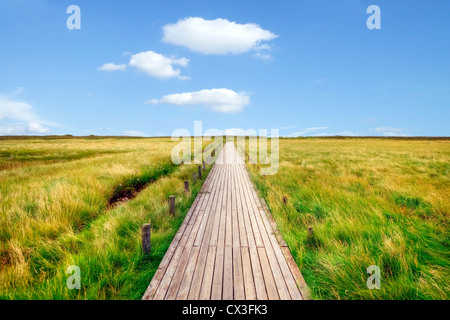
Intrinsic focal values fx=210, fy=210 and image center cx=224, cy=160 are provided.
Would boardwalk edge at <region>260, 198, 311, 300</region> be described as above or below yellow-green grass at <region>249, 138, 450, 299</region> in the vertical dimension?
below

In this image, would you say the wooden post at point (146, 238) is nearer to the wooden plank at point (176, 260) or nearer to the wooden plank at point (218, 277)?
the wooden plank at point (176, 260)

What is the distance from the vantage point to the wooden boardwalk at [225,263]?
3.15 metres

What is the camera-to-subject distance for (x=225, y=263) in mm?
3875

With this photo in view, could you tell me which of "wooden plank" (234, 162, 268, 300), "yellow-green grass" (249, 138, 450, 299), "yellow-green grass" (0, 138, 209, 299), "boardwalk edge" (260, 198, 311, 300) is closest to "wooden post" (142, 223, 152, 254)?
"yellow-green grass" (0, 138, 209, 299)

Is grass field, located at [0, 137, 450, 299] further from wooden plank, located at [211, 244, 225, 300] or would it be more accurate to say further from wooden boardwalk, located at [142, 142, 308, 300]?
wooden plank, located at [211, 244, 225, 300]

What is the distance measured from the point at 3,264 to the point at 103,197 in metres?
3.97

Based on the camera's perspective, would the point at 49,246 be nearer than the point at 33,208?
Yes

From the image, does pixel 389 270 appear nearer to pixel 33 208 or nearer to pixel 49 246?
pixel 49 246

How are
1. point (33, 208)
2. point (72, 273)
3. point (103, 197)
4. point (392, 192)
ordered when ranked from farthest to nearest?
1. point (392, 192)
2. point (103, 197)
3. point (33, 208)
4. point (72, 273)

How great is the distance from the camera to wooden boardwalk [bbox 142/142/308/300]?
3.15 m
